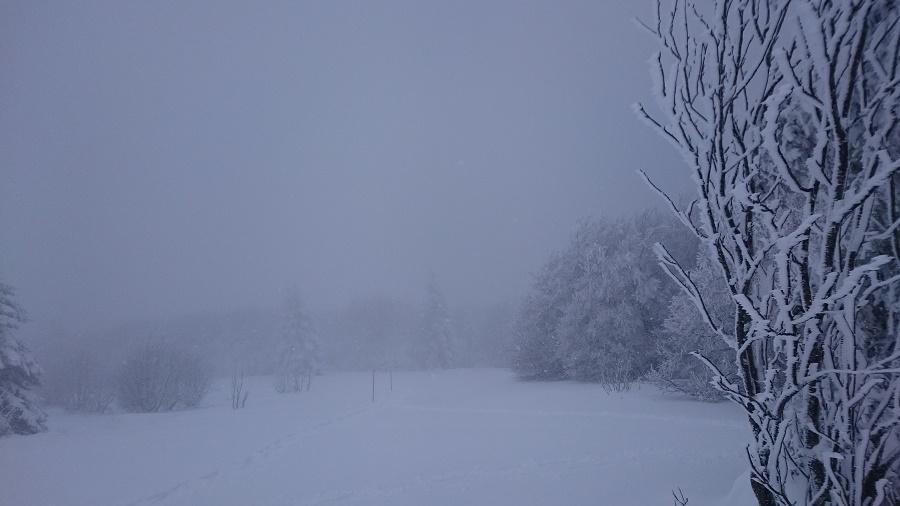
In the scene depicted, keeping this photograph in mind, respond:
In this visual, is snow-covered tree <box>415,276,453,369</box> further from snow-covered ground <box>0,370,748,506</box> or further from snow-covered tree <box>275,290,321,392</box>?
snow-covered ground <box>0,370,748,506</box>

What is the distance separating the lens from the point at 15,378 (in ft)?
45.6

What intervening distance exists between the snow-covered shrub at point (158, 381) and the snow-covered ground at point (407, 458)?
6353mm

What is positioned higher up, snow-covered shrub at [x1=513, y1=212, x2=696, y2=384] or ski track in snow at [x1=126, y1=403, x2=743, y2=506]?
snow-covered shrub at [x1=513, y1=212, x2=696, y2=384]

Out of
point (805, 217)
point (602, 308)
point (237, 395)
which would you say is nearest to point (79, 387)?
point (237, 395)

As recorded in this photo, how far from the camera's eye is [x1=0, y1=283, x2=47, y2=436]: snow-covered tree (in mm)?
→ 13023

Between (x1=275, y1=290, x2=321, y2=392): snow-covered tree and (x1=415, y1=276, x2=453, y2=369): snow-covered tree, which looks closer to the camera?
(x1=275, y1=290, x2=321, y2=392): snow-covered tree

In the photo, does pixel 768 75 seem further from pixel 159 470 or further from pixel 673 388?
pixel 673 388

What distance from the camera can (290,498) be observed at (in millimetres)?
6539

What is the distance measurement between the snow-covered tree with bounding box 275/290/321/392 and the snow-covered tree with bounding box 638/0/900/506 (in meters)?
38.8

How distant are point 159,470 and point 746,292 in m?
10.8

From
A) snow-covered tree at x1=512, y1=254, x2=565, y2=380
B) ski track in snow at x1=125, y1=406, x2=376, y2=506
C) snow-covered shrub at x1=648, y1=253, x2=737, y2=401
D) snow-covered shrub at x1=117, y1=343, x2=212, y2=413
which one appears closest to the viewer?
ski track in snow at x1=125, y1=406, x2=376, y2=506

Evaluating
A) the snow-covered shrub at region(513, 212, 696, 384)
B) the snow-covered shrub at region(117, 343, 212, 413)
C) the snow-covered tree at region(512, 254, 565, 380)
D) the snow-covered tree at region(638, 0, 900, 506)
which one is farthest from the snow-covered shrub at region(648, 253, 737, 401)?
the snow-covered shrub at region(117, 343, 212, 413)

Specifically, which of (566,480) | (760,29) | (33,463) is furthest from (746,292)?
(33,463)

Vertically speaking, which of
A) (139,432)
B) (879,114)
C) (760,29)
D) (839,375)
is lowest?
(139,432)
